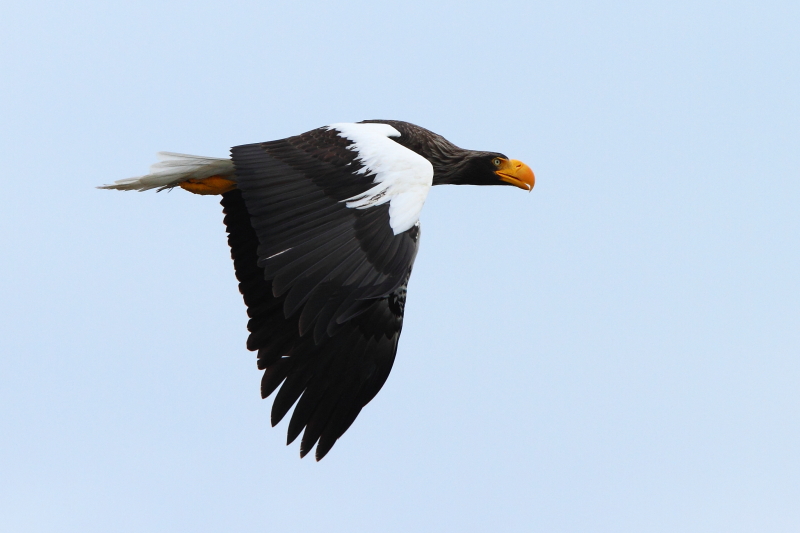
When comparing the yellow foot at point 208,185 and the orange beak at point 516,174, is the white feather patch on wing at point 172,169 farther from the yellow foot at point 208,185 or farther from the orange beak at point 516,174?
the orange beak at point 516,174

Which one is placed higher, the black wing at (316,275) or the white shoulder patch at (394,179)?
the white shoulder patch at (394,179)

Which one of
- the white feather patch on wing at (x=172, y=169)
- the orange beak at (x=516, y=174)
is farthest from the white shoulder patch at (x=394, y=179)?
the orange beak at (x=516, y=174)

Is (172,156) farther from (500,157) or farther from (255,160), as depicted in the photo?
(500,157)

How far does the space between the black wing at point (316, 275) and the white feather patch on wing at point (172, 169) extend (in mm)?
355

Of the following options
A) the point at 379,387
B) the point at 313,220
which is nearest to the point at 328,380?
the point at 379,387

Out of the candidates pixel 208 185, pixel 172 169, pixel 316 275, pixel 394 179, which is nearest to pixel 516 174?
pixel 394 179

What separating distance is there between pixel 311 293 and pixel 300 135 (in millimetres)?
1585

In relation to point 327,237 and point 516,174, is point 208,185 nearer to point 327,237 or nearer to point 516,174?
point 327,237

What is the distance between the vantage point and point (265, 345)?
7.18 meters

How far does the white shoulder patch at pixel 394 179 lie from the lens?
6000mm

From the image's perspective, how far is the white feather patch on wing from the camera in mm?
7176

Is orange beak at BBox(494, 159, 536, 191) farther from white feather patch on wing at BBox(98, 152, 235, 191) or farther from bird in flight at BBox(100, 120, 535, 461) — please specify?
white feather patch on wing at BBox(98, 152, 235, 191)

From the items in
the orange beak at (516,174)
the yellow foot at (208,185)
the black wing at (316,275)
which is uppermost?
the orange beak at (516,174)

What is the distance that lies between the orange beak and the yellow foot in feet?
5.92
